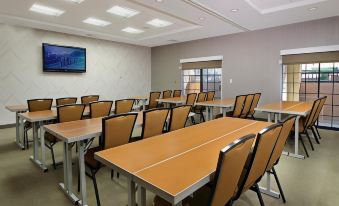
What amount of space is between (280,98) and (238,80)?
1.36m

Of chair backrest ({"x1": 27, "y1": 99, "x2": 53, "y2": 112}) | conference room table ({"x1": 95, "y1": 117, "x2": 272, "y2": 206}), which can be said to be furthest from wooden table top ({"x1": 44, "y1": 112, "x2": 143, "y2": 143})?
chair backrest ({"x1": 27, "y1": 99, "x2": 53, "y2": 112})

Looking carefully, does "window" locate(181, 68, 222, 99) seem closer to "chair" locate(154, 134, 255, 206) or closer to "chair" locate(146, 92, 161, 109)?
"chair" locate(146, 92, 161, 109)

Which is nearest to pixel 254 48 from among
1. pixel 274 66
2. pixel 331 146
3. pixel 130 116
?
pixel 274 66

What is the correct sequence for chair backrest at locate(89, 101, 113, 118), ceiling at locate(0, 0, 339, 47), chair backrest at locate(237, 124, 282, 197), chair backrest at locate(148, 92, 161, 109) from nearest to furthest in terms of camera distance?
1. chair backrest at locate(237, 124, 282, 197)
2. chair backrest at locate(89, 101, 113, 118)
3. ceiling at locate(0, 0, 339, 47)
4. chair backrest at locate(148, 92, 161, 109)

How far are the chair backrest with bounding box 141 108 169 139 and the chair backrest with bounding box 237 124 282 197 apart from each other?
121 centimetres

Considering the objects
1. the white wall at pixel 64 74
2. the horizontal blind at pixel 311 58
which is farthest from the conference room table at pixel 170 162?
the white wall at pixel 64 74

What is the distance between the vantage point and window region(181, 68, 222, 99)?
310 inches

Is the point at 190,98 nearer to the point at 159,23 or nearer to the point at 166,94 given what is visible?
Result: the point at 166,94

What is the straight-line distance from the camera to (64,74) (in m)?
7.04

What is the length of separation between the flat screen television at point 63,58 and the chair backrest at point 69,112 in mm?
4114

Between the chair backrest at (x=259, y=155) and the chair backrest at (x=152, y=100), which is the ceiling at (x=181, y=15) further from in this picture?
the chair backrest at (x=259, y=155)

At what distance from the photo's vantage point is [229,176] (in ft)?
4.08

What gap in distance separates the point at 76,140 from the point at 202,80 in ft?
22.1

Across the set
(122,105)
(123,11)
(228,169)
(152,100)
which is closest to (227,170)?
(228,169)
